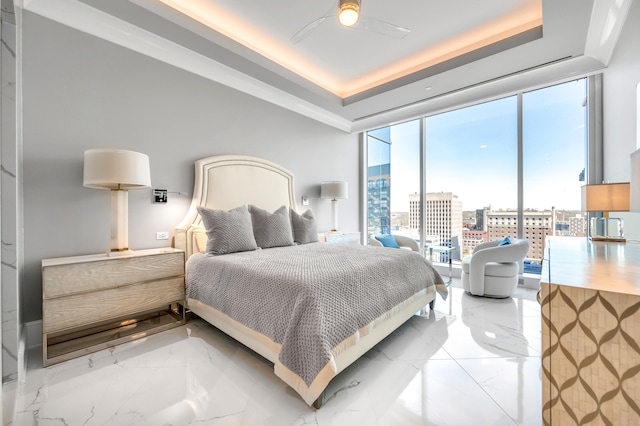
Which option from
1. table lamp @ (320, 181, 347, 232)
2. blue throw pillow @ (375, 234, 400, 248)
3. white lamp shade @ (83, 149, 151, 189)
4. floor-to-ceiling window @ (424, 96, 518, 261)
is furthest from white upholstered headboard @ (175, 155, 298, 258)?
floor-to-ceiling window @ (424, 96, 518, 261)

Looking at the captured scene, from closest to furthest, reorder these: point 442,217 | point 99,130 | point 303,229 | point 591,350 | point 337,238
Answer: point 591,350, point 99,130, point 303,229, point 337,238, point 442,217

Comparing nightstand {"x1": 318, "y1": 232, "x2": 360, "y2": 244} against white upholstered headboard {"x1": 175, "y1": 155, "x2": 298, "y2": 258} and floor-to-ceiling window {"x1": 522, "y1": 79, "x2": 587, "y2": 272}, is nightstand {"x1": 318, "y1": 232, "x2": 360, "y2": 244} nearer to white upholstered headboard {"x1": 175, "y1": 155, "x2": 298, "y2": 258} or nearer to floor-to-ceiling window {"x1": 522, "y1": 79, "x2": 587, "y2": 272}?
white upholstered headboard {"x1": 175, "y1": 155, "x2": 298, "y2": 258}

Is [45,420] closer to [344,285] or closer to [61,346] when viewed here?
[61,346]

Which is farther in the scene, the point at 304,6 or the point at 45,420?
the point at 304,6

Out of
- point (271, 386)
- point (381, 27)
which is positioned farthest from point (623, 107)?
point (271, 386)

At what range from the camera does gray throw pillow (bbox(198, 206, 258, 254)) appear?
2.71m

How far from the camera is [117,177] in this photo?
2.23 meters

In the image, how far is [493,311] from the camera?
3012 millimetres

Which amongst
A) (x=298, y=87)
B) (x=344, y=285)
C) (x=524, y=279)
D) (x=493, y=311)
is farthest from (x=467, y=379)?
(x=298, y=87)

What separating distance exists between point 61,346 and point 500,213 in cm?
535

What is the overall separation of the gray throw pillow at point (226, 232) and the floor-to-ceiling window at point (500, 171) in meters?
2.60

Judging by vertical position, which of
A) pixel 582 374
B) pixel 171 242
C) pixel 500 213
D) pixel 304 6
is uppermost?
pixel 304 6

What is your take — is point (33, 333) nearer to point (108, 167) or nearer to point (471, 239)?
point (108, 167)

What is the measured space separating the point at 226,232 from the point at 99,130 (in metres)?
1.48
